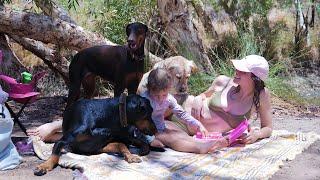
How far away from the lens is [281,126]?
6.34 meters

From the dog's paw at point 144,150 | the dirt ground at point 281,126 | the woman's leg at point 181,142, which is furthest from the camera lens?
the woman's leg at point 181,142

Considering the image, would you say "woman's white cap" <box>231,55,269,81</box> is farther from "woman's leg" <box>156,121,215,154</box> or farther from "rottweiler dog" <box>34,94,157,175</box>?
"rottweiler dog" <box>34,94,157,175</box>

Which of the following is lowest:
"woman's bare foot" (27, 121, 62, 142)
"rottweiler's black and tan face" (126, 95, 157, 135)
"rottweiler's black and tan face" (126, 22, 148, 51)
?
"woman's bare foot" (27, 121, 62, 142)

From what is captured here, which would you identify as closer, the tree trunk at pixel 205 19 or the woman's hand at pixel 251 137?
the woman's hand at pixel 251 137

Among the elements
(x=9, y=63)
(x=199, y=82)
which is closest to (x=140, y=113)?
(x=199, y=82)

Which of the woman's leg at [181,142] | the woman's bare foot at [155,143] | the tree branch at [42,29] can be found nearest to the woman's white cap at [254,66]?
the woman's leg at [181,142]

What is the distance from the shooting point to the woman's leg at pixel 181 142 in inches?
180

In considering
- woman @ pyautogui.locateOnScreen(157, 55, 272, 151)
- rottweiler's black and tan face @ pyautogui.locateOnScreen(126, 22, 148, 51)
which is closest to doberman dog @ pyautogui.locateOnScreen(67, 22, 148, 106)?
rottweiler's black and tan face @ pyautogui.locateOnScreen(126, 22, 148, 51)

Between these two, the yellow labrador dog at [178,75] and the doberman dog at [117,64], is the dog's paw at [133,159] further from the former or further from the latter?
the doberman dog at [117,64]

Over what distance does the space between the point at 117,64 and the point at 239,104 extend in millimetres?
1501

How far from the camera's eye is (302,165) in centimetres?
442

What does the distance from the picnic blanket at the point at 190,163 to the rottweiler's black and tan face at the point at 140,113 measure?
26 centimetres

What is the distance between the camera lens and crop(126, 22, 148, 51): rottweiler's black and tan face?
5.62m

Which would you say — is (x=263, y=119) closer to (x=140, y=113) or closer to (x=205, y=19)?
(x=140, y=113)
